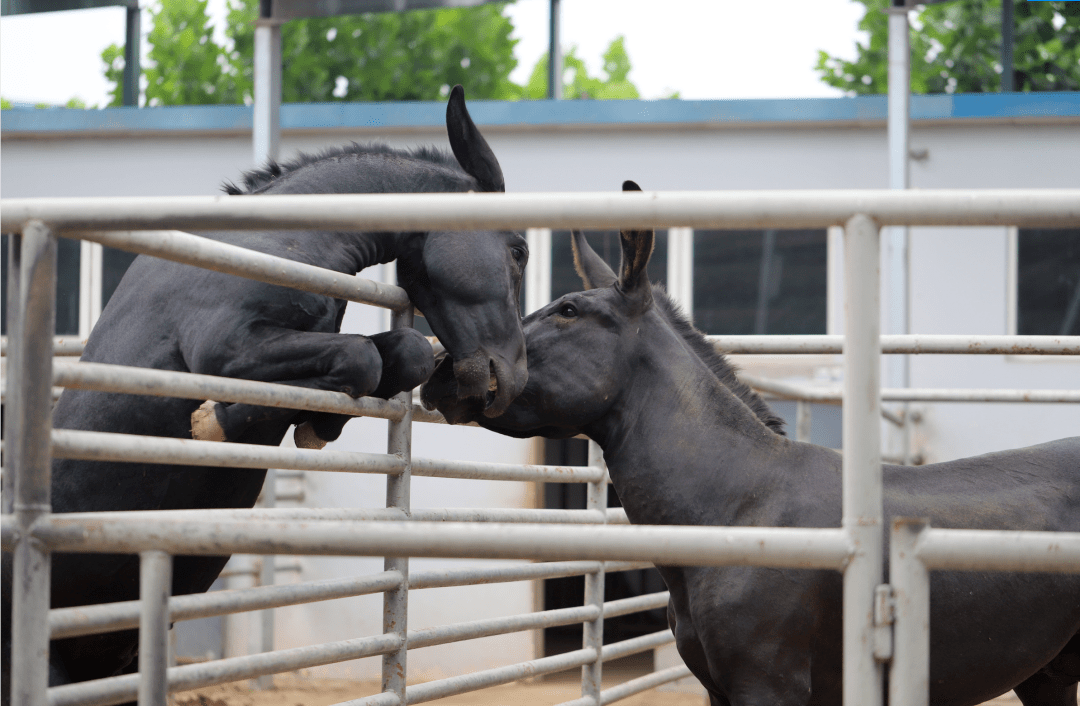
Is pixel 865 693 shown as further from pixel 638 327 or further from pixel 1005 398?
pixel 1005 398

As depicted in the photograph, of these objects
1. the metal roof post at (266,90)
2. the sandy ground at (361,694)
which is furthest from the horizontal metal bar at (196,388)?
the metal roof post at (266,90)

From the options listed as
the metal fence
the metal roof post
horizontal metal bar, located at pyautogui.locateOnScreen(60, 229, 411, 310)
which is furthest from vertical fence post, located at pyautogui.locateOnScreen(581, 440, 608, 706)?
the metal roof post

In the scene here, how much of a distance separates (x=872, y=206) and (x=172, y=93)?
23.3 m

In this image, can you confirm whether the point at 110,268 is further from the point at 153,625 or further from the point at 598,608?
the point at 153,625

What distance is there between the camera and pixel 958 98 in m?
8.67

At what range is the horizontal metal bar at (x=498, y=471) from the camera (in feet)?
8.70

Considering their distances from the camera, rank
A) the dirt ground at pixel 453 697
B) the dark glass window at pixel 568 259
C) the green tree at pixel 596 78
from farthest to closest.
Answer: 1. the green tree at pixel 596 78
2. the dark glass window at pixel 568 259
3. the dirt ground at pixel 453 697

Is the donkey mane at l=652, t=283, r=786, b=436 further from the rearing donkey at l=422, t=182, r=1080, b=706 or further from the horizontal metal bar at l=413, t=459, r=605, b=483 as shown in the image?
the horizontal metal bar at l=413, t=459, r=605, b=483

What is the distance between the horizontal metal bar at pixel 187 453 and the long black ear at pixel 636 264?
0.82 meters

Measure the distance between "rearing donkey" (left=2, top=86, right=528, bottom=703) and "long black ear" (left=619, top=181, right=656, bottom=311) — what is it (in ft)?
0.98

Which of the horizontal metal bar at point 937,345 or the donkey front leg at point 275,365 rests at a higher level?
the horizontal metal bar at point 937,345

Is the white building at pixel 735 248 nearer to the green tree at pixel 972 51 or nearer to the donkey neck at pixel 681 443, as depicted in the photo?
the donkey neck at pixel 681 443

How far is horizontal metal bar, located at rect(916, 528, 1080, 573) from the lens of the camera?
121cm

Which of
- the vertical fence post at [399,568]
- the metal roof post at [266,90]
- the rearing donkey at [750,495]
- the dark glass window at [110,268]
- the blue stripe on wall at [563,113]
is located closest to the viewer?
the rearing donkey at [750,495]
